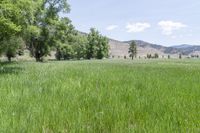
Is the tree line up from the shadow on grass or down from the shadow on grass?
up

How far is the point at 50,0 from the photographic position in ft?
215

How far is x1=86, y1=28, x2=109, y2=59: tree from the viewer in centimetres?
12331

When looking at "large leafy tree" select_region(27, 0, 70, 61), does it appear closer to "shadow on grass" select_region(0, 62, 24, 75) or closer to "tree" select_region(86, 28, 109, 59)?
"shadow on grass" select_region(0, 62, 24, 75)

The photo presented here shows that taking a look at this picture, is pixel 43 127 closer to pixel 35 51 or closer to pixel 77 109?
pixel 77 109

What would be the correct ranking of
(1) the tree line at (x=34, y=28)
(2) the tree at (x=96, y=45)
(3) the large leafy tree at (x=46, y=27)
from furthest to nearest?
(2) the tree at (x=96, y=45) → (3) the large leafy tree at (x=46, y=27) → (1) the tree line at (x=34, y=28)

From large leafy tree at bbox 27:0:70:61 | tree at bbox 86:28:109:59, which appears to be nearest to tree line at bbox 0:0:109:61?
large leafy tree at bbox 27:0:70:61

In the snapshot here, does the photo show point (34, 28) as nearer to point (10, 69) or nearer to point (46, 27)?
point (10, 69)

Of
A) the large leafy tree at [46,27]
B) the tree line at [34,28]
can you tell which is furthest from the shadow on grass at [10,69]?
the large leafy tree at [46,27]

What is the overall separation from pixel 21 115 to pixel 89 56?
11739cm

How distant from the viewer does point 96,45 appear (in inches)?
4914

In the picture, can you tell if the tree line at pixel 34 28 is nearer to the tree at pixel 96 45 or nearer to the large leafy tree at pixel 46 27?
the large leafy tree at pixel 46 27

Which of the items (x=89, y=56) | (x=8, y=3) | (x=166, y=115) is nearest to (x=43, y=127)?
(x=166, y=115)

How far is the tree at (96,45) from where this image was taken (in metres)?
123

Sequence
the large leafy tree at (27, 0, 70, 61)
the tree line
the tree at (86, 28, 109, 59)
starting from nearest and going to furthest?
the tree line → the large leafy tree at (27, 0, 70, 61) → the tree at (86, 28, 109, 59)
